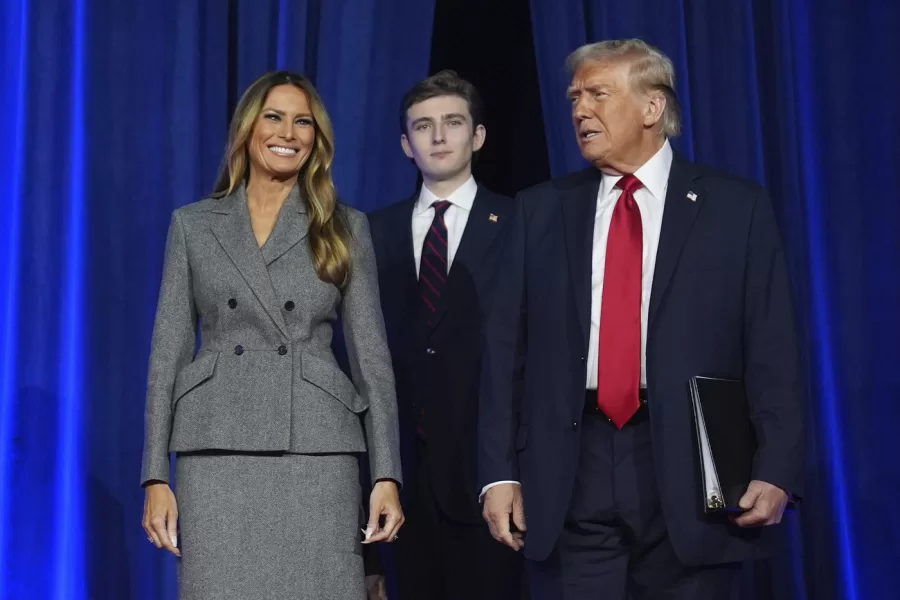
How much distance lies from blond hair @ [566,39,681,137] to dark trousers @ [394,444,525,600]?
107cm

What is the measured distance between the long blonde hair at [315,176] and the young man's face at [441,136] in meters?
0.61

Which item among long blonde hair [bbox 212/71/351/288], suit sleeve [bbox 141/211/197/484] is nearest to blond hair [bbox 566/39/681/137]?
long blonde hair [bbox 212/71/351/288]

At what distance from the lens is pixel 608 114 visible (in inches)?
92.9

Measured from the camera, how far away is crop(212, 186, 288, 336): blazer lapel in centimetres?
231

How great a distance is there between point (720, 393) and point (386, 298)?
3.86 ft

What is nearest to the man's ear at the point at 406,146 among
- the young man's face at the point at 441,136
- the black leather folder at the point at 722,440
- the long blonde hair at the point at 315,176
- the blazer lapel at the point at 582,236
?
the young man's face at the point at 441,136

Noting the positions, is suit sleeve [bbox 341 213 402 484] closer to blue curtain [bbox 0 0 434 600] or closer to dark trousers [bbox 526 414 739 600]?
dark trousers [bbox 526 414 739 600]

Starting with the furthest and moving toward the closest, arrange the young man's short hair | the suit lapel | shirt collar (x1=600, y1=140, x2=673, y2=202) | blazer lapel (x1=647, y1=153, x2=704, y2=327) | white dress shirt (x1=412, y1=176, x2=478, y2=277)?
the young man's short hair
white dress shirt (x1=412, y1=176, x2=478, y2=277)
the suit lapel
shirt collar (x1=600, y1=140, x2=673, y2=202)
blazer lapel (x1=647, y1=153, x2=704, y2=327)

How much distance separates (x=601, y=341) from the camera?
2.18m

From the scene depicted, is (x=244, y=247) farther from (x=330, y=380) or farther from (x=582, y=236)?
(x=582, y=236)

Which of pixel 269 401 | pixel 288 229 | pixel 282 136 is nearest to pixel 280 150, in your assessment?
pixel 282 136

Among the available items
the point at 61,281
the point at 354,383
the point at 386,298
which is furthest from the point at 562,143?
the point at 61,281

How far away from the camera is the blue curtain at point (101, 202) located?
3.07 m

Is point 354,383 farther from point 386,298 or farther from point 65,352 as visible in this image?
point 65,352
